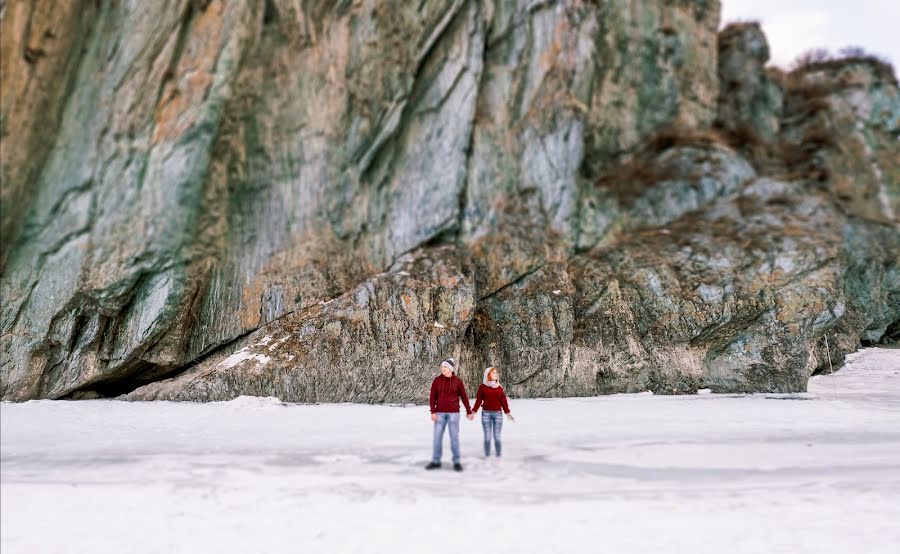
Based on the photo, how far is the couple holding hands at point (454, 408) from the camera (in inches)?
270

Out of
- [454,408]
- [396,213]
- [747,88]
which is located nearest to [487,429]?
[454,408]

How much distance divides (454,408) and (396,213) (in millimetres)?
10430

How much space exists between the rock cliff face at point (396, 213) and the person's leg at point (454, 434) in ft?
22.6

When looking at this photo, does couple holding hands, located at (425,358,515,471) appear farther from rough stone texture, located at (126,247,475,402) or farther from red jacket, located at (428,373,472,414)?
rough stone texture, located at (126,247,475,402)

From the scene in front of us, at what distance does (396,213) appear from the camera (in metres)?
16.8

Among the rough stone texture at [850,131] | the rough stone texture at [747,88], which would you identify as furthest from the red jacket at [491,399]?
the rough stone texture at [850,131]

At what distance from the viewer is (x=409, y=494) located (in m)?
5.59

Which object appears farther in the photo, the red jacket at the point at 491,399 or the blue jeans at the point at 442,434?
the red jacket at the point at 491,399

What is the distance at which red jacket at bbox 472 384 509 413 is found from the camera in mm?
7645

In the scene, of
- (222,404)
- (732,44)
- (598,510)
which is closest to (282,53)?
(222,404)

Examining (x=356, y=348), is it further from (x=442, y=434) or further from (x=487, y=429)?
(x=442, y=434)

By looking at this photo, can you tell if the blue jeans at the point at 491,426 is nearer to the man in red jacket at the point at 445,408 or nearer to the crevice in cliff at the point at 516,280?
the man in red jacket at the point at 445,408

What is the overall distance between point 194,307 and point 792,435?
510 inches

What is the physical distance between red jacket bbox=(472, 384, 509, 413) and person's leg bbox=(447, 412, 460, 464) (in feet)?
1.89
